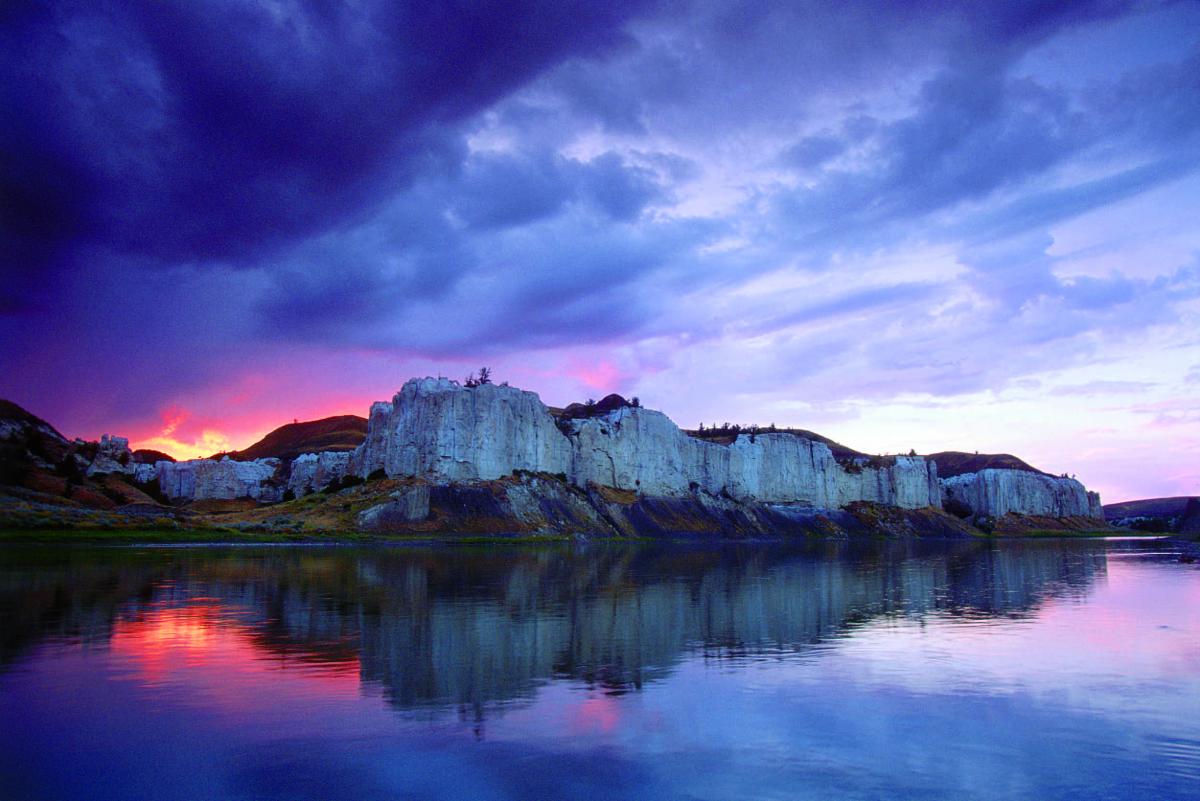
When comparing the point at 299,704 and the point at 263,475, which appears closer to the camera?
the point at 299,704

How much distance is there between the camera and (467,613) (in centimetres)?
2027

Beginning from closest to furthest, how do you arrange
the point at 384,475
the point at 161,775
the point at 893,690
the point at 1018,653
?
1. the point at 161,775
2. the point at 893,690
3. the point at 1018,653
4. the point at 384,475

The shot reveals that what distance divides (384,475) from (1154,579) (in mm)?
74856

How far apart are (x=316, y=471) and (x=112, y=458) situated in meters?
25.1

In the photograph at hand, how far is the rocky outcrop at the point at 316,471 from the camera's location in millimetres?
106812

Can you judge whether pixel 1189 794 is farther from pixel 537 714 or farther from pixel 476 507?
pixel 476 507

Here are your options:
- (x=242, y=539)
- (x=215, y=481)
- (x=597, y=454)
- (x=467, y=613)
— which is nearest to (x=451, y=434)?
(x=597, y=454)

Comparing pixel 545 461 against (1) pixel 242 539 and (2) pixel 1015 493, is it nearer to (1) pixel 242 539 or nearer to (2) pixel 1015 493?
(1) pixel 242 539

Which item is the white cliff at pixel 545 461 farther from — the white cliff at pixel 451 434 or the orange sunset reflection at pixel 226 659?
the orange sunset reflection at pixel 226 659

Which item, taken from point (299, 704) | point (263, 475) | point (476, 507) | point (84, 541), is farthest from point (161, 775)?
point (263, 475)

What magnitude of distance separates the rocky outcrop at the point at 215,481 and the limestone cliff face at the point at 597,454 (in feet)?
69.5

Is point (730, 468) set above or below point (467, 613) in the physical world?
above

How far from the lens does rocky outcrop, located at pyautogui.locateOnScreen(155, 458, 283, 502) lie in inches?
4316

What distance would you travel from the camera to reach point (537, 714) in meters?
10.1
